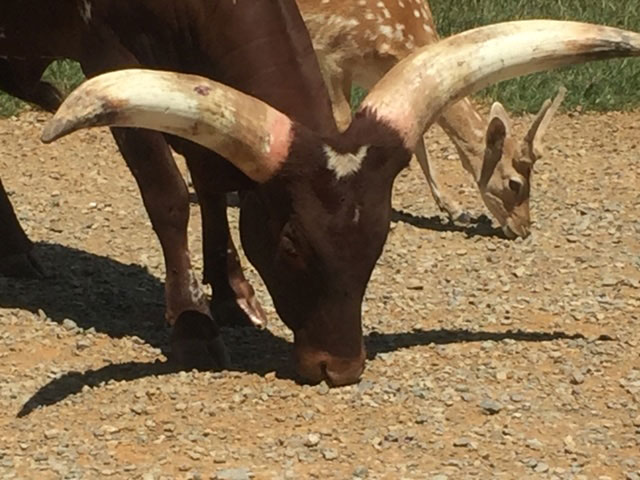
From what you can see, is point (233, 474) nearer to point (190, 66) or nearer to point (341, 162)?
point (341, 162)

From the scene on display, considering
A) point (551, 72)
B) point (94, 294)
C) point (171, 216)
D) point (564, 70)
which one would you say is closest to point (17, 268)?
point (94, 294)

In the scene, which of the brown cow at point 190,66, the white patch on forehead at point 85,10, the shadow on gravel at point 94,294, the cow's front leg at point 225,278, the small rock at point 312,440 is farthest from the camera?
the cow's front leg at point 225,278

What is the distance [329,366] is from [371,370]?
0.41 meters

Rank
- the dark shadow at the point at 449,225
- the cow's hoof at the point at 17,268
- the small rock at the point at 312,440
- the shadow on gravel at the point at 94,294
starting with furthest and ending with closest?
1. the dark shadow at the point at 449,225
2. the cow's hoof at the point at 17,268
3. the shadow on gravel at the point at 94,294
4. the small rock at the point at 312,440

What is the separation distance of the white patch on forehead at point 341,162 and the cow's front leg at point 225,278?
4.48 ft

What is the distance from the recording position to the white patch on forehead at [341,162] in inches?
234

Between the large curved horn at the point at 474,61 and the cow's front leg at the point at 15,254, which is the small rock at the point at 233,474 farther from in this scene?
the cow's front leg at the point at 15,254

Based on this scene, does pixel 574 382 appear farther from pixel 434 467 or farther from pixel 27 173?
pixel 27 173

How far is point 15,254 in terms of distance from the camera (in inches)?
311

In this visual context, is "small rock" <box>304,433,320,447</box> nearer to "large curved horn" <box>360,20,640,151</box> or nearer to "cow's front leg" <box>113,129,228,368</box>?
"cow's front leg" <box>113,129,228,368</box>

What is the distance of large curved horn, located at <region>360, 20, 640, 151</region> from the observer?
620 cm

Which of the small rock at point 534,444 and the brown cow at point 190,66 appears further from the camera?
the brown cow at point 190,66

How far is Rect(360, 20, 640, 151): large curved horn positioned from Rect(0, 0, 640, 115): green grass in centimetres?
529

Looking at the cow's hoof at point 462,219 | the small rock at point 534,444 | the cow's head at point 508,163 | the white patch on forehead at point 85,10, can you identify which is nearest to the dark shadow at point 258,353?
the small rock at point 534,444
